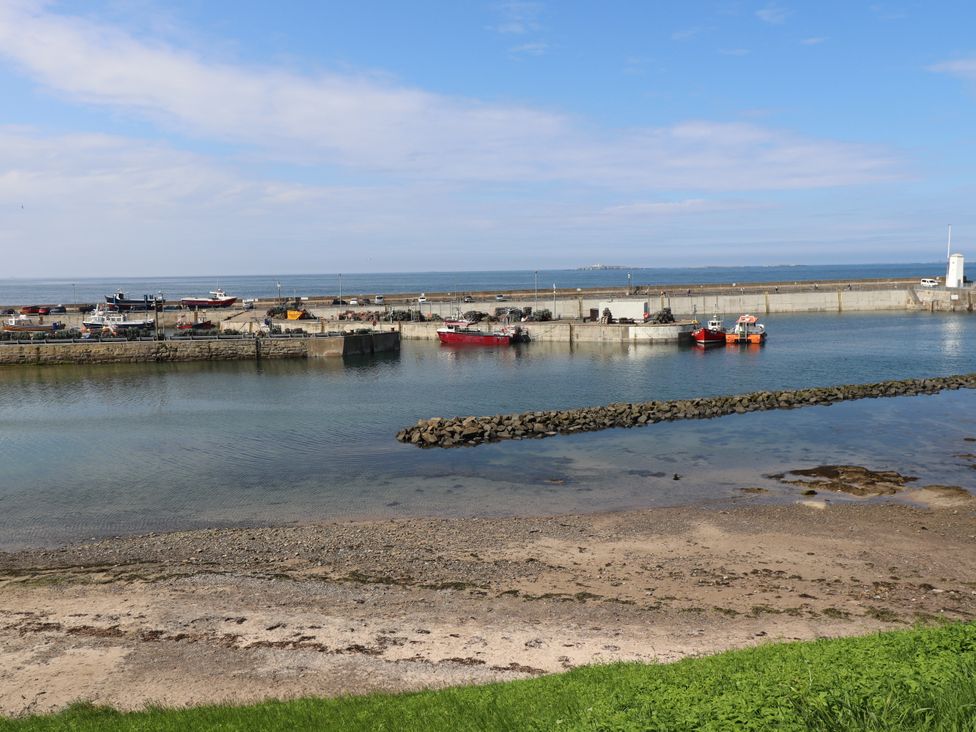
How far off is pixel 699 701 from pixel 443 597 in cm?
955

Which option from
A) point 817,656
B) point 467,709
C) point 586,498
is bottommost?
point 586,498

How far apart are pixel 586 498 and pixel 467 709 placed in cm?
1766

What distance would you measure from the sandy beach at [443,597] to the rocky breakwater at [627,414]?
13.6 m

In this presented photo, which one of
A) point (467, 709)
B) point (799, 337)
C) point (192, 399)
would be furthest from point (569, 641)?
point (799, 337)

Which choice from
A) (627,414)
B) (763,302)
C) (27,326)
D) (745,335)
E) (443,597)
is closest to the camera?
(443,597)

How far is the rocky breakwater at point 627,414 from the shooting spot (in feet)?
126

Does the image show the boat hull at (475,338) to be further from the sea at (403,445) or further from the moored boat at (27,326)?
the moored boat at (27,326)

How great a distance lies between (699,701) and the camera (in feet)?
Result: 29.0

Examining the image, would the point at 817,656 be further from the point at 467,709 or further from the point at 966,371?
the point at 966,371

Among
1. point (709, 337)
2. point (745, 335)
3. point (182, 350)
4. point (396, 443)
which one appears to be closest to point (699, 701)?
point (396, 443)

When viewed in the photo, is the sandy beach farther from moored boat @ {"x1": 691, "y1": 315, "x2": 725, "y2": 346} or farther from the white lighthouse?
the white lighthouse

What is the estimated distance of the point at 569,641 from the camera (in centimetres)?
1487

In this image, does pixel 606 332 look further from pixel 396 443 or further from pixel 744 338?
pixel 396 443

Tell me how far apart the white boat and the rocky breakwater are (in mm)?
61117
